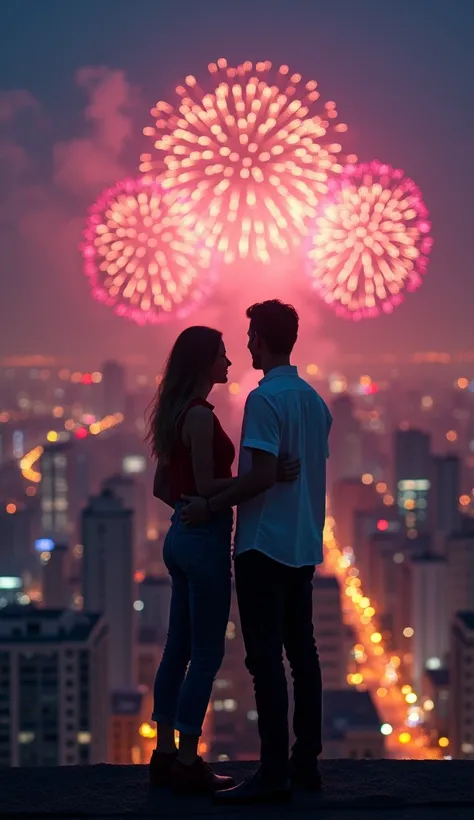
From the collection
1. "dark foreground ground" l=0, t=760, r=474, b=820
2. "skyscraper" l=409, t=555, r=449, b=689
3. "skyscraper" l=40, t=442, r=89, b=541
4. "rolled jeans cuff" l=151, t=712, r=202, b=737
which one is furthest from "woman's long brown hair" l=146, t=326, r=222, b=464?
"skyscraper" l=40, t=442, r=89, b=541

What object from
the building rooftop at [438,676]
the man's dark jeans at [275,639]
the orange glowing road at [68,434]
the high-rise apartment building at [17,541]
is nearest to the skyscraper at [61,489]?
the high-rise apartment building at [17,541]

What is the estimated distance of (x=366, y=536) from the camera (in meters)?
32.9

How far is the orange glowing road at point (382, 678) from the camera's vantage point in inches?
759

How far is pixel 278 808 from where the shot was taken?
254 centimetres

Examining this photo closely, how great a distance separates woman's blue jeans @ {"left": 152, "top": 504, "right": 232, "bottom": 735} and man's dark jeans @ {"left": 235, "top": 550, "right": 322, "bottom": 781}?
0.04 meters

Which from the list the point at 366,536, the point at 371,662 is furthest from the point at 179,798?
the point at 366,536

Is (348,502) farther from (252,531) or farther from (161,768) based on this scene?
(252,531)

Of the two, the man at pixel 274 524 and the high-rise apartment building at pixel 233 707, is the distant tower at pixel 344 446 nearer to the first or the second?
the high-rise apartment building at pixel 233 707

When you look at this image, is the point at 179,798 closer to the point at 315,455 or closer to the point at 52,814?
the point at 52,814

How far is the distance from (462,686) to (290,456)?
1642 cm

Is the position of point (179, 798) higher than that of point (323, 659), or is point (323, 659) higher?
point (179, 798)

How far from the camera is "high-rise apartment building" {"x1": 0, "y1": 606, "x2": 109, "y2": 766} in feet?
49.8

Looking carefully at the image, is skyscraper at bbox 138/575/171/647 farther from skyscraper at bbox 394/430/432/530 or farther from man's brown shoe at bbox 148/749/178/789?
man's brown shoe at bbox 148/749/178/789

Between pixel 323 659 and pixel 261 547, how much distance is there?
796 inches
